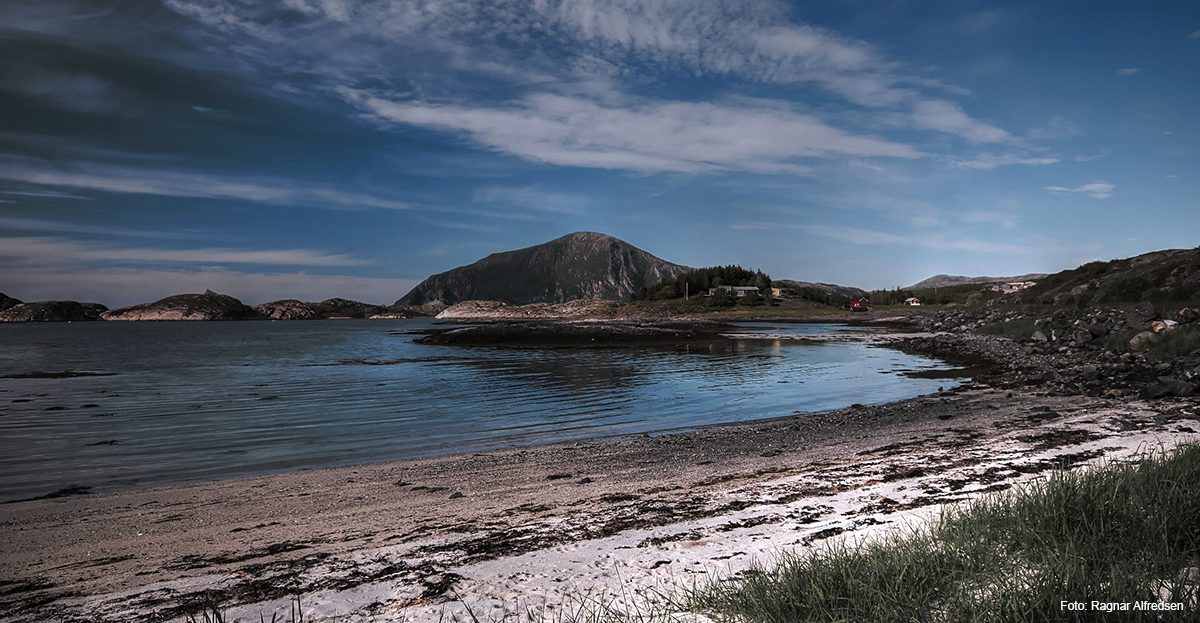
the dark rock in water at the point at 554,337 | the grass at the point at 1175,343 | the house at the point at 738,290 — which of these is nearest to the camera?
the grass at the point at 1175,343

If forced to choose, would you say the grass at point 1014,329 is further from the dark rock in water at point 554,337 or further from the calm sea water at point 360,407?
the dark rock in water at point 554,337

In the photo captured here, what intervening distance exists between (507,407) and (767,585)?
54.8 ft

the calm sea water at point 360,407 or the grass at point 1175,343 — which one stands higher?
the grass at point 1175,343

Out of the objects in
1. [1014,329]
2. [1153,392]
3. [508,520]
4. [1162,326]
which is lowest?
[508,520]

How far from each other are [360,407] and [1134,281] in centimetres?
5059

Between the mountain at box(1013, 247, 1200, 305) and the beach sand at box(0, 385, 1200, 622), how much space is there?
103 ft

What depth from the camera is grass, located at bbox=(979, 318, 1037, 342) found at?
36.5m

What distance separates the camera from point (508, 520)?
7488 mm

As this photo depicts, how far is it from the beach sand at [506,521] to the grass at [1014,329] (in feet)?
88.3

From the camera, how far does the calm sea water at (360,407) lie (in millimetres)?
13102

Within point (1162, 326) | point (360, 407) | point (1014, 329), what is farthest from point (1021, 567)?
point (1014, 329)

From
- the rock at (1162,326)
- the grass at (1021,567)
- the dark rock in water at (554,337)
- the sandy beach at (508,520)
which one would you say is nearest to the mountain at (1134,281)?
the rock at (1162,326)

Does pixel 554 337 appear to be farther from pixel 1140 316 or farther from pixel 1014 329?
pixel 1140 316

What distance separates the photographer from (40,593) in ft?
18.8
